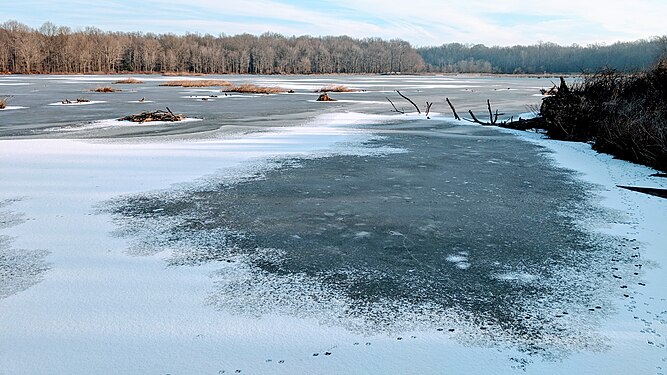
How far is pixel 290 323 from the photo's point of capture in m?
3.49

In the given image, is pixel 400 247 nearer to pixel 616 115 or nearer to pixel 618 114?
pixel 618 114

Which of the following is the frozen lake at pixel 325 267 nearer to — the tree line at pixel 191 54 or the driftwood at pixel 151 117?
the driftwood at pixel 151 117

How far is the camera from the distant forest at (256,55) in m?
91.8

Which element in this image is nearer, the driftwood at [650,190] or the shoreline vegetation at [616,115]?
the driftwood at [650,190]

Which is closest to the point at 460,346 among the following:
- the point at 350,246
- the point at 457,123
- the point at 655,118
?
the point at 350,246

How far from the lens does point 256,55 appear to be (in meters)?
122

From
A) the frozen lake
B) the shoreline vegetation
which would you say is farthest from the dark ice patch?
the shoreline vegetation

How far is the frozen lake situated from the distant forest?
223ft

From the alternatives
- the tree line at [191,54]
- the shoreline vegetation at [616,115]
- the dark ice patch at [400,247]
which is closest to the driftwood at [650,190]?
the dark ice patch at [400,247]

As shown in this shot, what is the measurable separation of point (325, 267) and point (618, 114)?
10.9 m

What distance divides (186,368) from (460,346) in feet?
5.18

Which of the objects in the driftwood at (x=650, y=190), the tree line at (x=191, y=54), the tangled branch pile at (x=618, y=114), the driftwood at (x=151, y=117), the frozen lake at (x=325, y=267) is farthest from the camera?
the tree line at (x=191, y=54)

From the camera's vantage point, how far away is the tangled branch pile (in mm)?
10547

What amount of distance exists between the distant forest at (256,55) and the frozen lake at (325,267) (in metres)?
68.1
